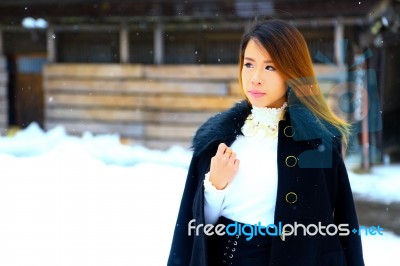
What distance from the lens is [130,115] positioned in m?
6.87

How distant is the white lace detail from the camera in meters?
1.84

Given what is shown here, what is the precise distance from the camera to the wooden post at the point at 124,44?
22.3ft

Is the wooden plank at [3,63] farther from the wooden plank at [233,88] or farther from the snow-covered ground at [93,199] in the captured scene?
the wooden plank at [233,88]

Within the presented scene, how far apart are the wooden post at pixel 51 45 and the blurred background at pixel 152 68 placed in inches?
0.6

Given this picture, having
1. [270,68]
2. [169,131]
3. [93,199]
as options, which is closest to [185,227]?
[270,68]

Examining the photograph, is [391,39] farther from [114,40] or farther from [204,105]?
[114,40]

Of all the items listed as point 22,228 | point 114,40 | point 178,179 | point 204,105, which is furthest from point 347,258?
point 114,40

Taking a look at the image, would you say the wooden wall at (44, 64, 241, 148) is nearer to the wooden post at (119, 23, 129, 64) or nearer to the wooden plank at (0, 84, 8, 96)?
the wooden post at (119, 23, 129, 64)

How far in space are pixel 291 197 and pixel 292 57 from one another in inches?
19.6

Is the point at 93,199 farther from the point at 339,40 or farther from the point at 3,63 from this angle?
the point at 339,40

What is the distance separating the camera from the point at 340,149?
1882 mm

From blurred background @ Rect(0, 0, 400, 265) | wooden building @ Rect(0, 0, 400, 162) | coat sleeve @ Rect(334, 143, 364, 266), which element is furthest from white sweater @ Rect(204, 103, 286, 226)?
wooden building @ Rect(0, 0, 400, 162)

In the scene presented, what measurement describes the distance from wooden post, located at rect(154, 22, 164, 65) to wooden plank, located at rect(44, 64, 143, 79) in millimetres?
269

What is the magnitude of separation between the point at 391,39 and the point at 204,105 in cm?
298
